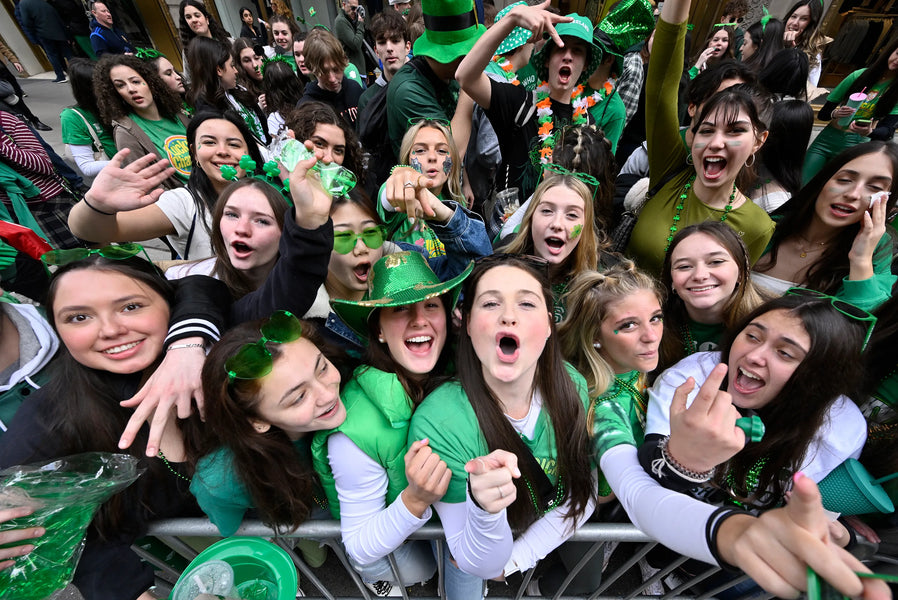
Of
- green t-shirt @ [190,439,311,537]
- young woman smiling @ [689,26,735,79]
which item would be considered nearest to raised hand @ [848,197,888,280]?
green t-shirt @ [190,439,311,537]

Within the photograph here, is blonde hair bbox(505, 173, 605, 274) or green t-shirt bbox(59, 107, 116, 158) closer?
blonde hair bbox(505, 173, 605, 274)

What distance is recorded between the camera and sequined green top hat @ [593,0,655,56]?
124 inches

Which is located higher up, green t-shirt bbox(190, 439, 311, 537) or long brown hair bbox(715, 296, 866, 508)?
green t-shirt bbox(190, 439, 311, 537)

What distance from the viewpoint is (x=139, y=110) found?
3.39 m

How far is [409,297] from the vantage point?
5.07 ft

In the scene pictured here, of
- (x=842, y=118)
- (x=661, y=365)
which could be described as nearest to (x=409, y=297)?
(x=661, y=365)

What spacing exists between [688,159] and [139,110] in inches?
176

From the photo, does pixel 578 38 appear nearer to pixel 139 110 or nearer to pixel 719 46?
pixel 719 46

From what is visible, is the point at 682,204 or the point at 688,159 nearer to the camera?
the point at 682,204

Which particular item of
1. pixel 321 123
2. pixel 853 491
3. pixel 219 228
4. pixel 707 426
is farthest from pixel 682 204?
pixel 219 228

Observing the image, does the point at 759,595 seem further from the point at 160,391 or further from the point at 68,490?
A: the point at 68,490

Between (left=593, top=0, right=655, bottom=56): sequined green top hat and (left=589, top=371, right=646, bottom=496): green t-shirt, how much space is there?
279cm

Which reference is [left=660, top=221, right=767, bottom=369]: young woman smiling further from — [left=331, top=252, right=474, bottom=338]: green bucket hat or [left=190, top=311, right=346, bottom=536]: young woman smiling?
[left=190, top=311, right=346, bottom=536]: young woman smiling

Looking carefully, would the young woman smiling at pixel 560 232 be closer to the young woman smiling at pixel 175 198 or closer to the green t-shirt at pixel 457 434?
the green t-shirt at pixel 457 434
